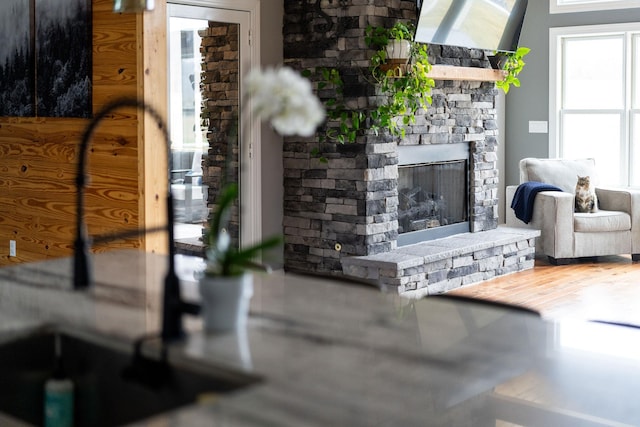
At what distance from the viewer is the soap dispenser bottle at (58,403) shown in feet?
5.90

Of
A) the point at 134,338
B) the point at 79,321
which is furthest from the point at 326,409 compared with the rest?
the point at 79,321

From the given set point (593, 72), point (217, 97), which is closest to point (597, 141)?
point (593, 72)

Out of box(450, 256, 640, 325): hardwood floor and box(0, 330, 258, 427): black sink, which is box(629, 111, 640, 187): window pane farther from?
box(0, 330, 258, 427): black sink

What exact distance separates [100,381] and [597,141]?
25.5 feet

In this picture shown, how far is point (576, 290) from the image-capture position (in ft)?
21.6

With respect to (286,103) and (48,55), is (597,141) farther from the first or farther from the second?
(286,103)

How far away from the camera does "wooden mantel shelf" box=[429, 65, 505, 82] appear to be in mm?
6535

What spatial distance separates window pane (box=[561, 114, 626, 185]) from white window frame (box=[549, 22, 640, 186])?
90 millimetres

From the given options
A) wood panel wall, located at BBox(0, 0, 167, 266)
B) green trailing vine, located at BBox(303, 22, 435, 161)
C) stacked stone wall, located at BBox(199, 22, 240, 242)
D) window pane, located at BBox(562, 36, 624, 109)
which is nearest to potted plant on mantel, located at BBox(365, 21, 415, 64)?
green trailing vine, located at BBox(303, 22, 435, 161)

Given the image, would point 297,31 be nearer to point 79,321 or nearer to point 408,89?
point 408,89

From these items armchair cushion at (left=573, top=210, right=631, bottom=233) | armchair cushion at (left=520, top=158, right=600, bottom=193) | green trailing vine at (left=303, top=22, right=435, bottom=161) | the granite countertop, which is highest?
green trailing vine at (left=303, top=22, right=435, bottom=161)

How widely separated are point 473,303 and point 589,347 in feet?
1.63

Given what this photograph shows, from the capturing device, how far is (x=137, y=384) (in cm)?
163

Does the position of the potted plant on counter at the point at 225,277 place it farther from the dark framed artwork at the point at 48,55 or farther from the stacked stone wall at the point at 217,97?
the stacked stone wall at the point at 217,97
